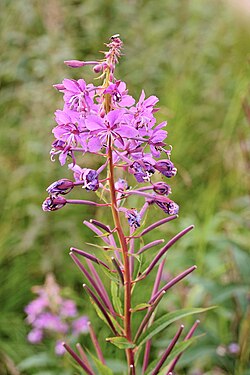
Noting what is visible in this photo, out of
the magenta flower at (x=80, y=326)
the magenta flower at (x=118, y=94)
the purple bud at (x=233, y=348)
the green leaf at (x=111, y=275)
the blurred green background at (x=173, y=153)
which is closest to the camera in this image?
the magenta flower at (x=118, y=94)

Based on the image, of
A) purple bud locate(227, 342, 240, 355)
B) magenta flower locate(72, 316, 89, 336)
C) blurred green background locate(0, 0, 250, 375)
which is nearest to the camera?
purple bud locate(227, 342, 240, 355)

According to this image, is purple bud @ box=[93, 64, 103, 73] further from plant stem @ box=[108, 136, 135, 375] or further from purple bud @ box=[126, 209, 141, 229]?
purple bud @ box=[126, 209, 141, 229]

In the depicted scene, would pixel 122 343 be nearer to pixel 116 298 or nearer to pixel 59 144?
pixel 116 298

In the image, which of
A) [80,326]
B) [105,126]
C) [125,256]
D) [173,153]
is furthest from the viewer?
[173,153]

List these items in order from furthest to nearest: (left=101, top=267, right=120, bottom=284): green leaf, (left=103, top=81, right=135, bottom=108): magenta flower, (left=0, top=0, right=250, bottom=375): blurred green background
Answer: (left=0, top=0, right=250, bottom=375): blurred green background
(left=101, top=267, right=120, bottom=284): green leaf
(left=103, top=81, right=135, bottom=108): magenta flower

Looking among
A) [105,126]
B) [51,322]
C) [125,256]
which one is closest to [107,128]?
[105,126]

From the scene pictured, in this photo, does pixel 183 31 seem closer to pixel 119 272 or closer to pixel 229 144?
pixel 229 144

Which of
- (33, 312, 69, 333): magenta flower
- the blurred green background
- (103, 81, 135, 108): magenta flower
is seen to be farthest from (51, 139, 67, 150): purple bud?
(33, 312, 69, 333): magenta flower

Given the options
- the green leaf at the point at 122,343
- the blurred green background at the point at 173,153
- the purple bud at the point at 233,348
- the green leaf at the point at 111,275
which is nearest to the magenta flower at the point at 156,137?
the green leaf at the point at 111,275

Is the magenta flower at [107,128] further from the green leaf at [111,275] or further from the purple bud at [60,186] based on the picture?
the green leaf at [111,275]

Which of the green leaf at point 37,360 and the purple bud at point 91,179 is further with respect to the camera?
the green leaf at point 37,360
